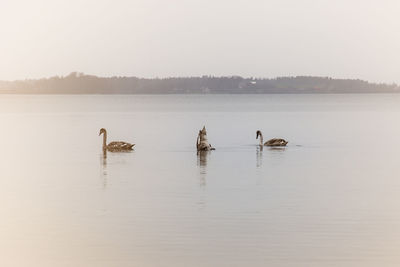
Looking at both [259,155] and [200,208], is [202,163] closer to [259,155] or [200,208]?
[259,155]

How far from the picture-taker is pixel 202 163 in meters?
34.3

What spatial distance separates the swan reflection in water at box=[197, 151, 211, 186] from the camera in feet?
94.1

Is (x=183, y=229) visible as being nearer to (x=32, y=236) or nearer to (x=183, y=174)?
(x=32, y=236)

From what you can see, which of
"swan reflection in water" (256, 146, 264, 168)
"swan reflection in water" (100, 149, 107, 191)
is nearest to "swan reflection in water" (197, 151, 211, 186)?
"swan reflection in water" (256, 146, 264, 168)

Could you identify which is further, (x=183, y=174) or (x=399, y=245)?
(x=183, y=174)

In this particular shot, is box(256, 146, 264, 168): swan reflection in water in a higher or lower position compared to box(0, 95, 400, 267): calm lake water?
lower

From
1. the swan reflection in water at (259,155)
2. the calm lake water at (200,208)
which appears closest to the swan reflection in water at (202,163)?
the calm lake water at (200,208)

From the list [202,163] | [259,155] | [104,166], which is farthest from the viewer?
[259,155]

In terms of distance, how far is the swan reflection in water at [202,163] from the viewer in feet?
94.1

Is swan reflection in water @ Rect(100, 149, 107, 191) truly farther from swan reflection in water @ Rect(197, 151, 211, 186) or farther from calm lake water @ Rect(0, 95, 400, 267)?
swan reflection in water @ Rect(197, 151, 211, 186)

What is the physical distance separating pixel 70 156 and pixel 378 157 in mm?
14394

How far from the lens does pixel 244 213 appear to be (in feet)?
69.1

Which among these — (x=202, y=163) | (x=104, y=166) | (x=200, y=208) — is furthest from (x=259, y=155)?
(x=200, y=208)

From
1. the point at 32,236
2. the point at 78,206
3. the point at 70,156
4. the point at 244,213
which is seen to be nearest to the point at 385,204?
the point at 244,213
